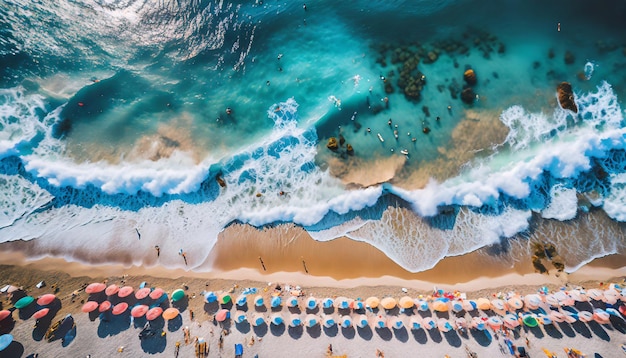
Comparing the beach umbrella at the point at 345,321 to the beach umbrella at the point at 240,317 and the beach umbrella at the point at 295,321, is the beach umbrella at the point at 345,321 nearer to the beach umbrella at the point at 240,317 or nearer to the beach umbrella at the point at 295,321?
the beach umbrella at the point at 295,321

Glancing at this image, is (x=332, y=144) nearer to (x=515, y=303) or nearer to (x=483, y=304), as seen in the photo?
(x=483, y=304)

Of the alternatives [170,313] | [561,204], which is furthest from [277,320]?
[561,204]

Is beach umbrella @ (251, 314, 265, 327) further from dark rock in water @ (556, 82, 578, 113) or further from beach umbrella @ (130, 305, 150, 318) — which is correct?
dark rock in water @ (556, 82, 578, 113)

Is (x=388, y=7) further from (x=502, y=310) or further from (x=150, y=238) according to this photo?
(x=150, y=238)

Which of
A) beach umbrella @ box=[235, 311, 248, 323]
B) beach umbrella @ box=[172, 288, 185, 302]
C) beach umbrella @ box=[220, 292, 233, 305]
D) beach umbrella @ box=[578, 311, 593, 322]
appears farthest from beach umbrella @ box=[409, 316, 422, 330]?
beach umbrella @ box=[172, 288, 185, 302]

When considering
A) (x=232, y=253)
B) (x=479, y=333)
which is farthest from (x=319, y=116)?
(x=479, y=333)

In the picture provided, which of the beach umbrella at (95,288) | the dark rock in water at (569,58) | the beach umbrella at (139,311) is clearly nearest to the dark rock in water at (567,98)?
the dark rock in water at (569,58)
